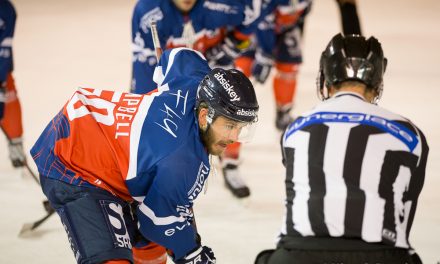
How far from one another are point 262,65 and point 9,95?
155 centimetres

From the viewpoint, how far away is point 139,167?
204 centimetres

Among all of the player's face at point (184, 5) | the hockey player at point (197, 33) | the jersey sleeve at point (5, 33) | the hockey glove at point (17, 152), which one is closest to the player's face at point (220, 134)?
the hockey player at point (197, 33)

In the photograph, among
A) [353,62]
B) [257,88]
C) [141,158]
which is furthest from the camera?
[257,88]

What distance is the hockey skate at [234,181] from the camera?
3.55m

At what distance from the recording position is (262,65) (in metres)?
4.48

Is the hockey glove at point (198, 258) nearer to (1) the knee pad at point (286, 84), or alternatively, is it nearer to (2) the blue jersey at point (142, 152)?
(2) the blue jersey at point (142, 152)

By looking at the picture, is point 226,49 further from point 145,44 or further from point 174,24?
point 145,44

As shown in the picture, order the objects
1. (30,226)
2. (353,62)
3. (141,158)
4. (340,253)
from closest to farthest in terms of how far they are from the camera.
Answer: (340,253) < (353,62) < (141,158) < (30,226)

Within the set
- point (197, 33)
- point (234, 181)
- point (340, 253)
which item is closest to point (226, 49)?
point (197, 33)

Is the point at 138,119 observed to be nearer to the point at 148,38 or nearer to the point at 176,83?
the point at 176,83

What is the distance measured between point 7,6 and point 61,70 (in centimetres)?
211

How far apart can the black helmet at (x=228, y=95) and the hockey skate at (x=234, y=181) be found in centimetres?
146

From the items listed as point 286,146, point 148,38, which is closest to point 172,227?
point 286,146

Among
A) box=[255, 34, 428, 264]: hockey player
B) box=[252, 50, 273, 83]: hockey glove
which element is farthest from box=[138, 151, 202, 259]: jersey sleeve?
box=[252, 50, 273, 83]: hockey glove
